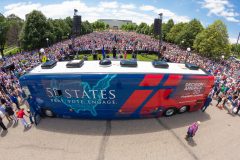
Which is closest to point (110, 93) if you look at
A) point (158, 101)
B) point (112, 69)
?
point (112, 69)

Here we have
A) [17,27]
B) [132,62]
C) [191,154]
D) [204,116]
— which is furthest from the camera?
[17,27]

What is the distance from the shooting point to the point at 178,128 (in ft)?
31.6

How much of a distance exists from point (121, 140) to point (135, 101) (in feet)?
7.48

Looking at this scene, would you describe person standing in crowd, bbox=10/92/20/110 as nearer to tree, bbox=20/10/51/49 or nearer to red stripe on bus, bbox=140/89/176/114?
red stripe on bus, bbox=140/89/176/114

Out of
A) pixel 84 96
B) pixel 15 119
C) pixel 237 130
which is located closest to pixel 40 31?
pixel 15 119

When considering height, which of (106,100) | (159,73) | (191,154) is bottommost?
(191,154)

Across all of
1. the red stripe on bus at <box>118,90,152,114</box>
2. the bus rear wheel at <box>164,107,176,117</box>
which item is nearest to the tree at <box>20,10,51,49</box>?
the red stripe on bus at <box>118,90,152,114</box>

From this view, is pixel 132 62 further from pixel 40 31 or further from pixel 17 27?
pixel 17 27

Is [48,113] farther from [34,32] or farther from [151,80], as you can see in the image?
[34,32]

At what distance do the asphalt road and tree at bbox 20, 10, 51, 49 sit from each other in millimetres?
31207

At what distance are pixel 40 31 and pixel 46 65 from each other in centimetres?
3275

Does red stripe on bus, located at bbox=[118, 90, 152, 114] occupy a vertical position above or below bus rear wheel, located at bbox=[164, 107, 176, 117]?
above

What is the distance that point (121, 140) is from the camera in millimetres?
8539

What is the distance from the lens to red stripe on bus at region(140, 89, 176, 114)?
9.28 meters
